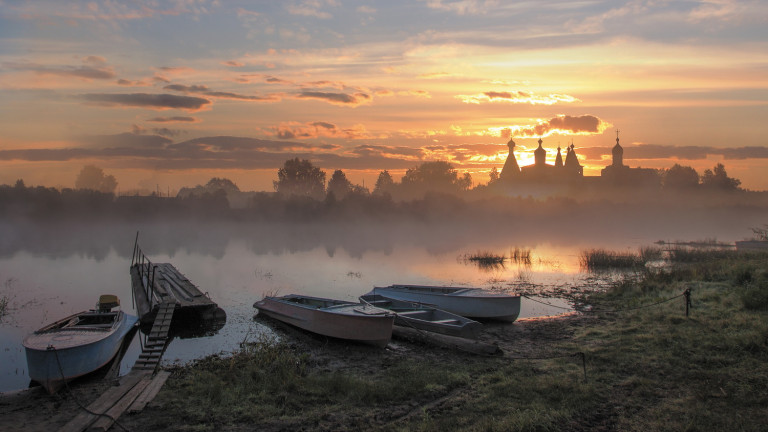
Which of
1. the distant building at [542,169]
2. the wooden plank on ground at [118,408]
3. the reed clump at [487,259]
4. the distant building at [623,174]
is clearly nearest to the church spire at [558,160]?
the distant building at [542,169]

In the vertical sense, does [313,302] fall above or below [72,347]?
below

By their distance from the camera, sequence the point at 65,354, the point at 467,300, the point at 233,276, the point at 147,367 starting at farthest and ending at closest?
the point at 233,276, the point at 467,300, the point at 147,367, the point at 65,354

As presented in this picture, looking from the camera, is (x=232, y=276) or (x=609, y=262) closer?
(x=232, y=276)

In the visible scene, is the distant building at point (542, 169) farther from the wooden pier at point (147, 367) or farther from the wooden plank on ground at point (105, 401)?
the wooden plank on ground at point (105, 401)

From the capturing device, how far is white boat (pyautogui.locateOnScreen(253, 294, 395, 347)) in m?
15.9

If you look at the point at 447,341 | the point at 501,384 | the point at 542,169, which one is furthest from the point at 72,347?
the point at 542,169

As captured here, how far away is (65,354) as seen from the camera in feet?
42.2

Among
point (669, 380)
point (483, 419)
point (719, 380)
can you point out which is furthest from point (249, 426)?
point (719, 380)

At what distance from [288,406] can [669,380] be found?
838 centimetres

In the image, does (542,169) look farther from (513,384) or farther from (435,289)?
(513,384)

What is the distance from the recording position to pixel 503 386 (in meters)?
11.6

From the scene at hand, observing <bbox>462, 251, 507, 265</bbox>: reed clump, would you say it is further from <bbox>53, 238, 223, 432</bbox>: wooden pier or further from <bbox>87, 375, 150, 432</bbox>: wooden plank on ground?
<bbox>87, 375, 150, 432</bbox>: wooden plank on ground

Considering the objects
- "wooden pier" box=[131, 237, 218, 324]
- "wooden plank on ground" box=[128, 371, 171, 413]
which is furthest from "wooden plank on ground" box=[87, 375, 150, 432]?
"wooden pier" box=[131, 237, 218, 324]

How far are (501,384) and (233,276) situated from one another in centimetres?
2673
